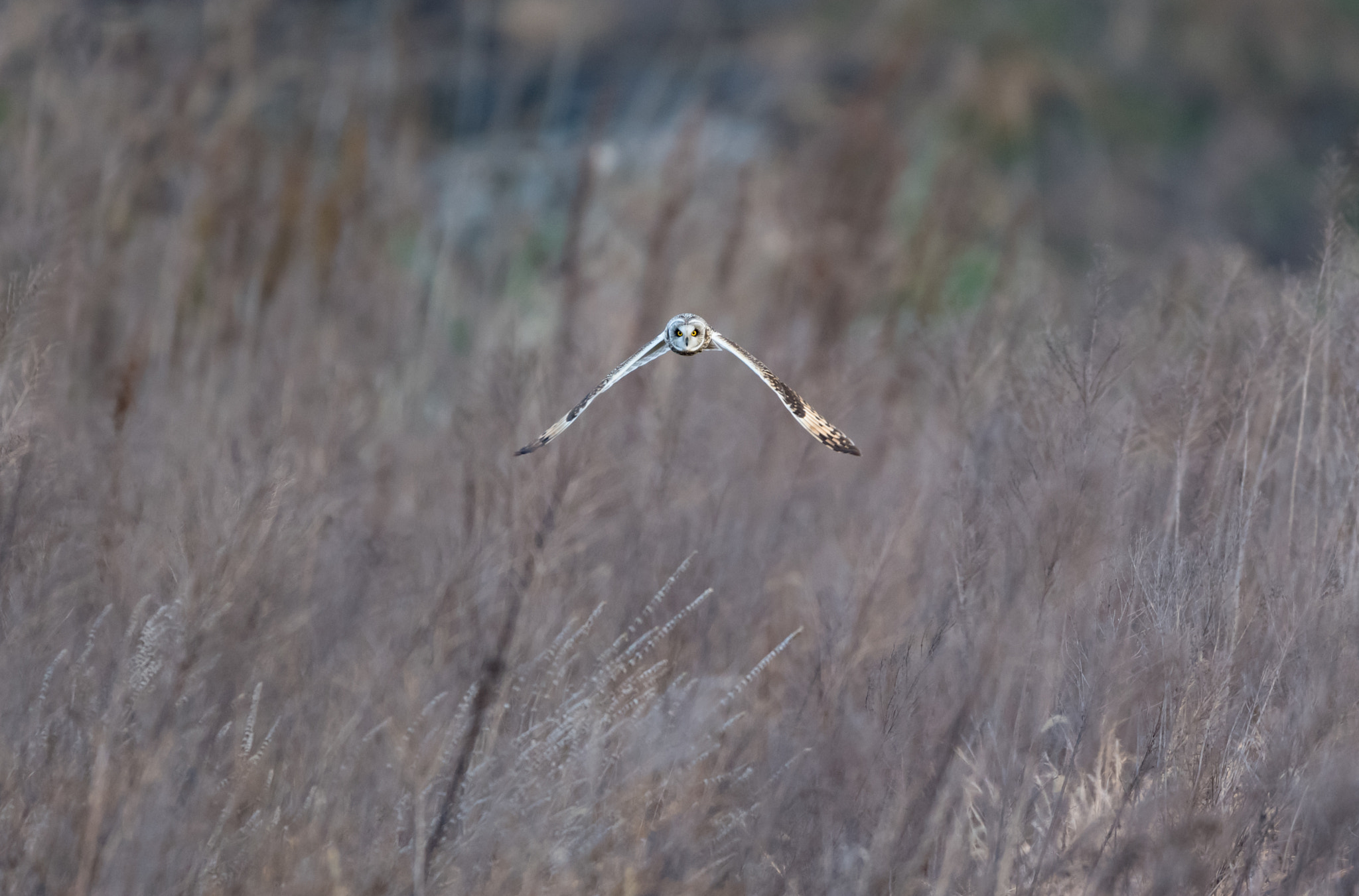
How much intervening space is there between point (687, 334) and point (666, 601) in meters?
2.42

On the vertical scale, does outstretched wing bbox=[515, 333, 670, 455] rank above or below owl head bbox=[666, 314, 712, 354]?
below

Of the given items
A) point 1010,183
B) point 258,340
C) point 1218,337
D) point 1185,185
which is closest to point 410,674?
point 1218,337

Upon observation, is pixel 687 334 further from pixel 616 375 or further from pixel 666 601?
pixel 666 601

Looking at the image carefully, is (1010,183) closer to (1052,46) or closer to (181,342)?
(1052,46)

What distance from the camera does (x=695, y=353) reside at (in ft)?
6.23

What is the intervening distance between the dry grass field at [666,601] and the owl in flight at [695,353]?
2.61ft

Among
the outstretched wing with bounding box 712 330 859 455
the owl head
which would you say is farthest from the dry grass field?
the owl head

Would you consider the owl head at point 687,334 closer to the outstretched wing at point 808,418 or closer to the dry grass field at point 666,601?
the outstretched wing at point 808,418

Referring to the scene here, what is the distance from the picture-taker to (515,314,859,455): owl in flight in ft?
6.07

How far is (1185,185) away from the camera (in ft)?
35.8

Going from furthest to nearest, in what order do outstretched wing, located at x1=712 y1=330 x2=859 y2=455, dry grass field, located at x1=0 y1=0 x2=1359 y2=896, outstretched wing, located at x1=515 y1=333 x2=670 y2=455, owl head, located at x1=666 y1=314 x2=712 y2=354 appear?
1. dry grass field, located at x1=0 y1=0 x2=1359 y2=896
2. outstretched wing, located at x1=712 y1=330 x2=859 y2=455
3. owl head, located at x1=666 y1=314 x2=712 y2=354
4. outstretched wing, located at x1=515 y1=333 x2=670 y2=455

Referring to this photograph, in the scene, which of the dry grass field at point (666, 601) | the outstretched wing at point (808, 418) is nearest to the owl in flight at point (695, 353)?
the outstretched wing at point (808, 418)

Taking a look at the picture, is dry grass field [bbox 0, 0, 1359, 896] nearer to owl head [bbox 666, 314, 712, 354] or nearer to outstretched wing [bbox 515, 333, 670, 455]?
outstretched wing [bbox 515, 333, 670, 455]

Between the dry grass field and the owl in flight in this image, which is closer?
the owl in flight
